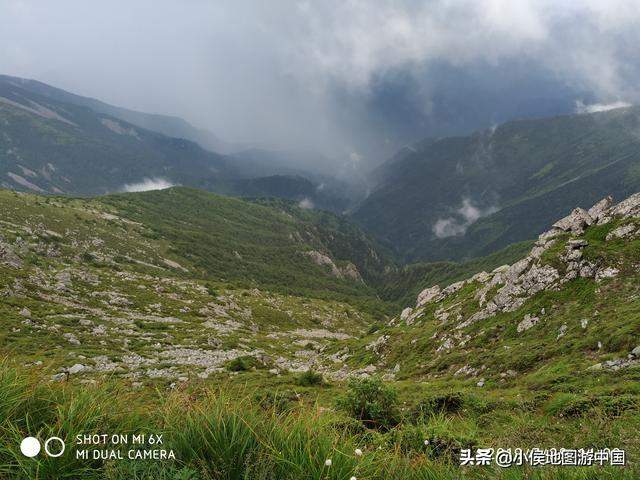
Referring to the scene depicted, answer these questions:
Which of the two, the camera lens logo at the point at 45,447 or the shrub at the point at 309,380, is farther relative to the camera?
the shrub at the point at 309,380

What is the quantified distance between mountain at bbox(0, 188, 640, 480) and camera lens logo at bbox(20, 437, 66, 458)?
8 cm

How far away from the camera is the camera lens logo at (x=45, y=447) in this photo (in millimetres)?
3697

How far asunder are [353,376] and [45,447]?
31232 millimetres

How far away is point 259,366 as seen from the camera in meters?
38.5

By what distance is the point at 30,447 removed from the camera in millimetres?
3770

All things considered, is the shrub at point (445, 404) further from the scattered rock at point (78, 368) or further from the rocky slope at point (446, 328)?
the scattered rock at point (78, 368)

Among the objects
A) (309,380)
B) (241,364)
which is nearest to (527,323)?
(309,380)

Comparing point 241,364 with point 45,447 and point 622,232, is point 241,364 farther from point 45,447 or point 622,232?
point 622,232

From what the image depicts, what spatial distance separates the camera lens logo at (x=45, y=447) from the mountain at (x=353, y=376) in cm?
8

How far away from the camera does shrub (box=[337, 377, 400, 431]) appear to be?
1520 cm

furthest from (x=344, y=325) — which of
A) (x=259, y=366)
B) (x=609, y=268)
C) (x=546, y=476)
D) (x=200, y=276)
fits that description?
(x=546, y=476)

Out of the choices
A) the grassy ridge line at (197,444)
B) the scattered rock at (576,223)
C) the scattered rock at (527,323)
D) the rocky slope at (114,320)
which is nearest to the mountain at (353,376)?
the grassy ridge line at (197,444)

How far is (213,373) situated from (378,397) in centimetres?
2181

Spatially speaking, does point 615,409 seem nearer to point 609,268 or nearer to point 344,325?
point 609,268
